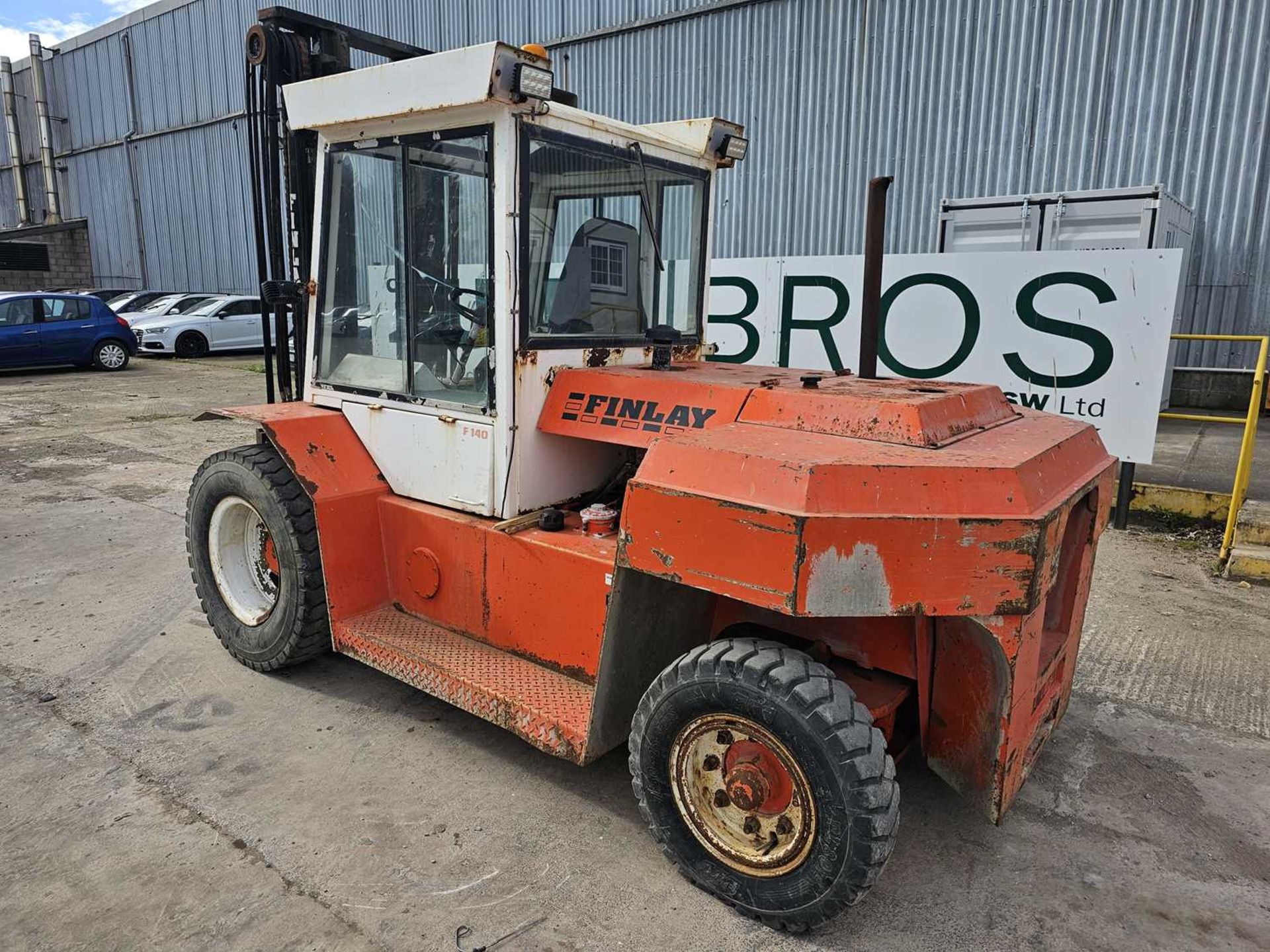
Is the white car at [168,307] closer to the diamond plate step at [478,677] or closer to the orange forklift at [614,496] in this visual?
the orange forklift at [614,496]

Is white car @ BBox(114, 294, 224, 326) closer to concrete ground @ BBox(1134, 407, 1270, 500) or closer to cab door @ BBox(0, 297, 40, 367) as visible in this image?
cab door @ BBox(0, 297, 40, 367)

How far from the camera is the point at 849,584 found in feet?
7.50

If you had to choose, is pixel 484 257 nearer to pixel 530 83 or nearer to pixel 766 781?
pixel 530 83

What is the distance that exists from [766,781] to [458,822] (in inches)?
→ 46.0

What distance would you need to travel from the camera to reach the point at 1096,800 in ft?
10.7

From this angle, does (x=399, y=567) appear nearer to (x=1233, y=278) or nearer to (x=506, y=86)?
(x=506, y=86)

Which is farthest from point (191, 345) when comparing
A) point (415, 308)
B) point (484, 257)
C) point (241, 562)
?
point (484, 257)

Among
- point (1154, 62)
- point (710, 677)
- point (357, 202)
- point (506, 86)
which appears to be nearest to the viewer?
point (710, 677)

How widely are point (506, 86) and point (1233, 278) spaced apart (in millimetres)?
11756

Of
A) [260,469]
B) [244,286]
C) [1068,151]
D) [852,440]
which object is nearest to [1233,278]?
[1068,151]

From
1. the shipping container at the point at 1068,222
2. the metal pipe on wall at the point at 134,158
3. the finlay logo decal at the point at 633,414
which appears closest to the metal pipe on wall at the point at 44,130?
the metal pipe on wall at the point at 134,158

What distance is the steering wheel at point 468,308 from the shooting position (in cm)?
338

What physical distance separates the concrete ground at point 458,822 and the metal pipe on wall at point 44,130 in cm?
3259

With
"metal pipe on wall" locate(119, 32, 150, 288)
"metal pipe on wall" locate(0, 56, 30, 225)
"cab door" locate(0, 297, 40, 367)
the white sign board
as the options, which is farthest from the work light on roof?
"metal pipe on wall" locate(0, 56, 30, 225)
